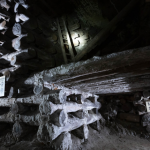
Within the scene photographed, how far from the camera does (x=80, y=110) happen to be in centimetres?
244

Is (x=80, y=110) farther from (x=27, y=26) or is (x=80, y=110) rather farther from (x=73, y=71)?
(x=27, y=26)

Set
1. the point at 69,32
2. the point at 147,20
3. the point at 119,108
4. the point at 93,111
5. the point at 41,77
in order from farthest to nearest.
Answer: the point at 119,108 < the point at 93,111 < the point at 69,32 < the point at 147,20 < the point at 41,77

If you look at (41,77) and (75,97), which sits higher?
(41,77)

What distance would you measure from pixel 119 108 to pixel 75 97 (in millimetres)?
2498

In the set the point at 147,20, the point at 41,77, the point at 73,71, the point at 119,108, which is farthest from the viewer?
the point at 119,108

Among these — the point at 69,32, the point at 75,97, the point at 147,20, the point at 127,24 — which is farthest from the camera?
the point at 69,32

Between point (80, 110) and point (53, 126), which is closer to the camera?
point (53, 126)

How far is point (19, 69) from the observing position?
221cm

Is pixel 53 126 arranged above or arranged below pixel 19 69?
below

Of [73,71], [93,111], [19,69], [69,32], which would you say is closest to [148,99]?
[93,111]

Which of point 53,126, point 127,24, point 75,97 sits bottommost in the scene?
point 53,126

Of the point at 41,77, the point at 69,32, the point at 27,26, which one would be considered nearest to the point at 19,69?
the point at 41,77

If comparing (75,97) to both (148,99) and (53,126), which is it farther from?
(148,99)

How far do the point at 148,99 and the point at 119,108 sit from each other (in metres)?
1.25
